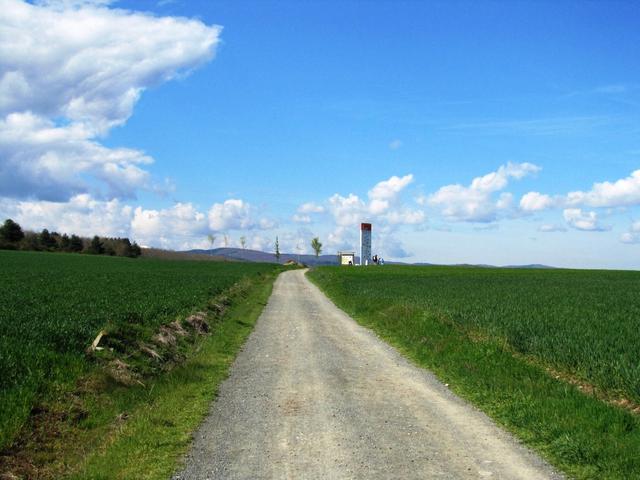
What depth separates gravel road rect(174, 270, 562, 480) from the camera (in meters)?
7.65

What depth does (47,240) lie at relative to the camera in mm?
143875

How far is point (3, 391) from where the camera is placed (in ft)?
31.0

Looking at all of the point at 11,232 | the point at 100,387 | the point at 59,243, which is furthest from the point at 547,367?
the point at 59,243

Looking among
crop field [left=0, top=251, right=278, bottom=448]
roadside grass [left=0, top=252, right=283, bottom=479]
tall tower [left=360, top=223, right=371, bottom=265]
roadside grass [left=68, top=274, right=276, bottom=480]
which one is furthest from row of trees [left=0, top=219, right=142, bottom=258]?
roadside grass [left=68, top=274, right=276, bottom=480]

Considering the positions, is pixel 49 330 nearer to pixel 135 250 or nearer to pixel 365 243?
pixel 365 243

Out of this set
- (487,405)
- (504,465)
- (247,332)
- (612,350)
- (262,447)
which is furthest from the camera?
(247,332)

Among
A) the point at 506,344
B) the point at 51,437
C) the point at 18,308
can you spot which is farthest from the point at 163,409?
the point at 18,308

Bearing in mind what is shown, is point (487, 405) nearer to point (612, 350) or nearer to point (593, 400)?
point (593, 400)

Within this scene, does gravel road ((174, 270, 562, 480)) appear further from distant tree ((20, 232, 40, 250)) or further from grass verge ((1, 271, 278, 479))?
distant tree ((20, 232, 40, 250))

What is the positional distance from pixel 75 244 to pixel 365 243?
77.4 metres

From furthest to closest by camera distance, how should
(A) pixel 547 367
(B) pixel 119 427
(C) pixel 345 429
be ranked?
(A) pixel 547 367, (B) pixel 119 427, (C) pixel 345 429

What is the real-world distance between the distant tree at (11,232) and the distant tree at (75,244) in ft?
42.6

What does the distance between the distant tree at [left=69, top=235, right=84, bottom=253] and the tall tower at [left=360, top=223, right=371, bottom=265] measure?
75.5 m

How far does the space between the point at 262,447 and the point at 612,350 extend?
31.4ft
